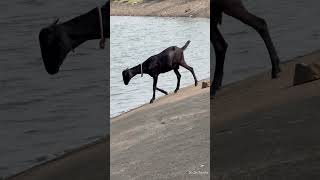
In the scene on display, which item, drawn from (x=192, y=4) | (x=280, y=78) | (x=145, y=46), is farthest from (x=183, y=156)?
(x=192, y=4)

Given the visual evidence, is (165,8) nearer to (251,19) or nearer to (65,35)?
(251,19)

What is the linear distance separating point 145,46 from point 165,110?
114 ft

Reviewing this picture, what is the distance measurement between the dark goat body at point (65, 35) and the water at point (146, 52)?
7.52m

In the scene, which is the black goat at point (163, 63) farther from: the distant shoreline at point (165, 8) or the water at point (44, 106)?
the distant shoreline at point (165, 8)

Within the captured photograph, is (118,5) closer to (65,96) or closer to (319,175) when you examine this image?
(65,96)

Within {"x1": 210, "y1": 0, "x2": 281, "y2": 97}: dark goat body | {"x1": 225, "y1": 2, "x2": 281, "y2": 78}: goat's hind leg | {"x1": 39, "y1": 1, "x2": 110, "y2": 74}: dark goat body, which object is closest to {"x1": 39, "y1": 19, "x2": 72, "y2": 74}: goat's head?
{"x1": 39, "y1": 1, "x2": 110, "y2": 74}: dark goat body

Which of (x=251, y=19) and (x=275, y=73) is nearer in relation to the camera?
(x=251, y=19)

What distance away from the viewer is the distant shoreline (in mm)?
77125

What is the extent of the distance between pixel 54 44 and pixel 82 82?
70.0 ft

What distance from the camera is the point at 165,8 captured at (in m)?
85.0

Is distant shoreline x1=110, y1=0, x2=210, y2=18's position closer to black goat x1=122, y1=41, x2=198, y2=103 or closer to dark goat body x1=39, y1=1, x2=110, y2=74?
black goat x1=122, y1=41, x2=198, y2=103

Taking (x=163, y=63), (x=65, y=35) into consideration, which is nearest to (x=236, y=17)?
(x=65, y=35)

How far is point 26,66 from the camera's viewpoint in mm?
42500

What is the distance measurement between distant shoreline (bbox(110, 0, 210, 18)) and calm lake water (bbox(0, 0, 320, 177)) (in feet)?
34.6
